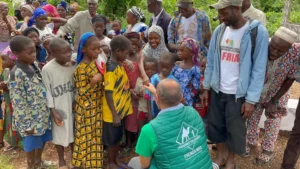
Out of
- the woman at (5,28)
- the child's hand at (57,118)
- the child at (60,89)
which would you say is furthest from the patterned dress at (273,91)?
the woman at (5,28)

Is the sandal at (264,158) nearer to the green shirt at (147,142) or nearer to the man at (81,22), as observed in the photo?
the green shirt at (147,142)

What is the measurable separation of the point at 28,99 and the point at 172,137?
1.71 m

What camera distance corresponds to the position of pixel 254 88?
291 cm

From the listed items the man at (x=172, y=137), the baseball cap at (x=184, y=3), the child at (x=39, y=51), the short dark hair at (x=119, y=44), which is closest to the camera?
the man at (x=172, y=137)

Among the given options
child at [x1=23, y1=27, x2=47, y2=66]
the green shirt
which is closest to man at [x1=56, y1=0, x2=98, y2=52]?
child at [x1=23, y1=27, x2=47, y2=66]

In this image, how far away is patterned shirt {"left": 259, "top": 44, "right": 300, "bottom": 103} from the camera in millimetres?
3148

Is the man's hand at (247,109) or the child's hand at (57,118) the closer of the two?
the man's hand at (247,109)

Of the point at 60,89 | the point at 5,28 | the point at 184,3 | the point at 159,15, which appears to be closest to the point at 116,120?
the point at 60,89

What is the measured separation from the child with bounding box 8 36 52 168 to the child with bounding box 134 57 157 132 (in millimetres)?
1105

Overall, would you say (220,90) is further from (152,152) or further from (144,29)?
(144,29)

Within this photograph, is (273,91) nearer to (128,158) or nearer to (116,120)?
(116,120)

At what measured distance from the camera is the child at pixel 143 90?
358 cm

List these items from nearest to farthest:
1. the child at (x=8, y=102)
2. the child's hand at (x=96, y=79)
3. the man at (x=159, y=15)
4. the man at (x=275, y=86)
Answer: the man at (x=275, y=86) → the child's hand at (x=96, y=79) → the child at (x=8, y=102) → the man at (x=159, y=15)

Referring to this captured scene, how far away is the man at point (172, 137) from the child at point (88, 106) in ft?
3.53
